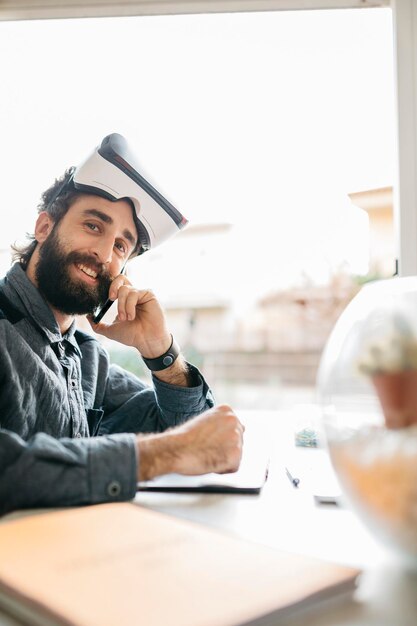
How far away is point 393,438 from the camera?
53 centimetres

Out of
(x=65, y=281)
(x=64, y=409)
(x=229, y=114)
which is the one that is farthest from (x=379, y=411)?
(x=229, y=114)

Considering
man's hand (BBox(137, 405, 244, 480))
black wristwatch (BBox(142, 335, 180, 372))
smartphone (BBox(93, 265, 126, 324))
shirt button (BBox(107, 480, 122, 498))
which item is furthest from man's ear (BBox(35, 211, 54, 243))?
shirt button (BBox(107, 480, 122, 498))

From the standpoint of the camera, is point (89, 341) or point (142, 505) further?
point (89, 341)

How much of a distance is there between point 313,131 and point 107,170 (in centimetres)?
92

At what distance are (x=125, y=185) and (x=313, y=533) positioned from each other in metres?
1.01

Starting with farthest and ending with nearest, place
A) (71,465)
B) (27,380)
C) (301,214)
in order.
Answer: (301,214) → (27,380) → (71,465)

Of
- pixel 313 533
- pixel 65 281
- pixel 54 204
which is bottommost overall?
pixel 313 533

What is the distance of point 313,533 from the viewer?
2.30ft

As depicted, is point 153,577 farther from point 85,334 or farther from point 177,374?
point 85,334

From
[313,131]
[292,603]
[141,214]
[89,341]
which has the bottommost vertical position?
[292,603]

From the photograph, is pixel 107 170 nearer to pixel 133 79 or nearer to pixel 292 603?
pixel 133 79

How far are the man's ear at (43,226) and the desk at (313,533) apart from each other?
85cm

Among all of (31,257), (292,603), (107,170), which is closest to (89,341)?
(31,257)

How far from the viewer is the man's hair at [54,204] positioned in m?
1.56
